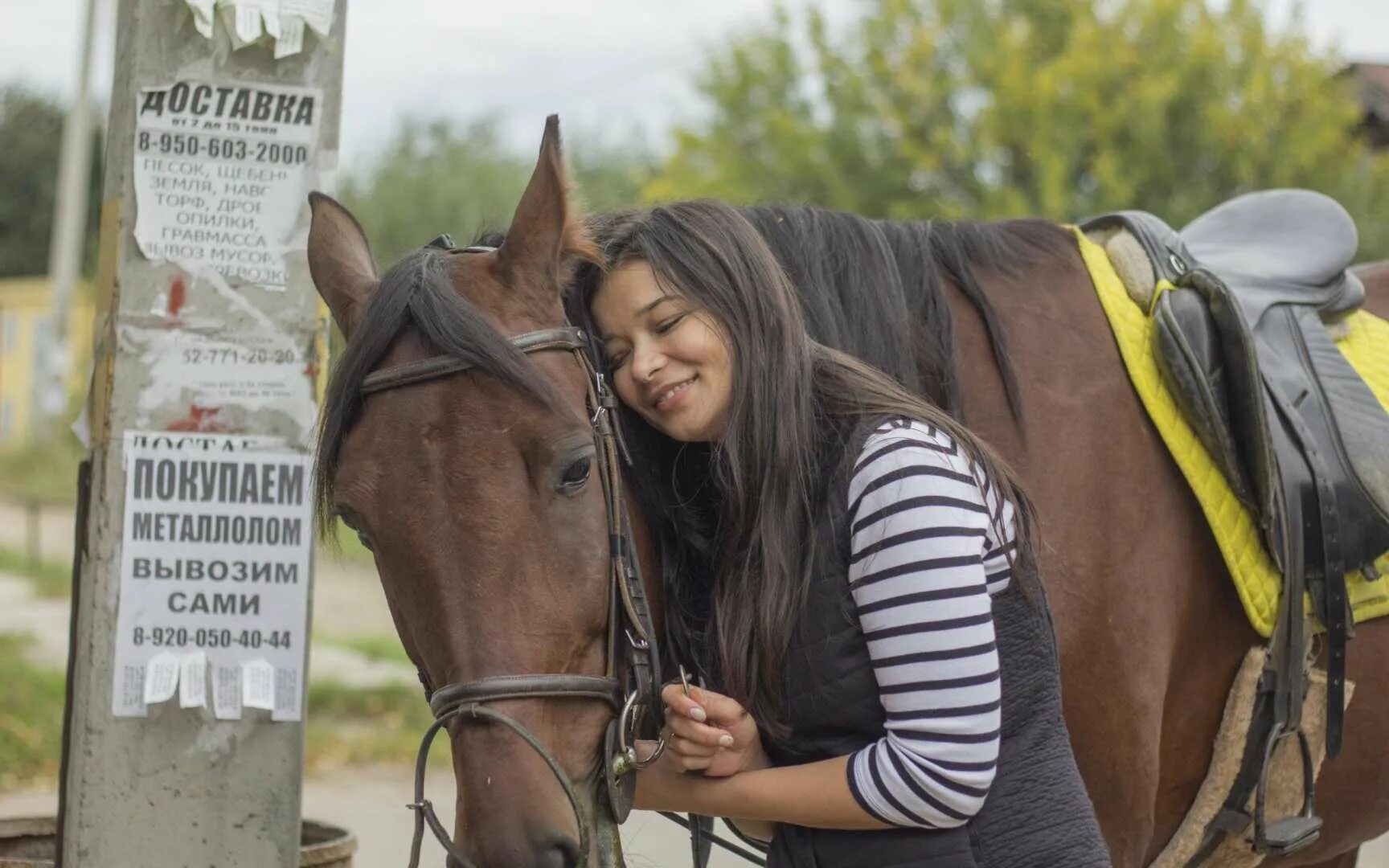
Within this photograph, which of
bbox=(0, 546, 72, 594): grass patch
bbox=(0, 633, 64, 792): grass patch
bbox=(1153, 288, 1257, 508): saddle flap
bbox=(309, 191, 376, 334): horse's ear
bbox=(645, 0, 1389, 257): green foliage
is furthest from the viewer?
bbox=(645, 0, 1389, 257): green foliage

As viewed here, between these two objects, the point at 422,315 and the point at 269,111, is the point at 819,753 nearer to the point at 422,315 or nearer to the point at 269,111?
the point at 422,315

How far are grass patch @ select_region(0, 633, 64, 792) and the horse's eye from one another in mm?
5107

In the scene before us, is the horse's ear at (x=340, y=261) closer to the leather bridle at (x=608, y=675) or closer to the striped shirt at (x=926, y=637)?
the leather bridle at (x=608, y=675)

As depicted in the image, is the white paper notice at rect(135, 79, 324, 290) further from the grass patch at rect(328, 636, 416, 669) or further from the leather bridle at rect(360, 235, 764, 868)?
the grass patch at rect(328, 636, 416, 669)

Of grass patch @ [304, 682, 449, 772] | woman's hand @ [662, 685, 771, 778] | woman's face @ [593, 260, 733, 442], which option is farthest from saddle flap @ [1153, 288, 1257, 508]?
grass patch @ [304, 682, 449, 772]

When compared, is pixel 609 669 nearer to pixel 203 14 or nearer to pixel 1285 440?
pixel 1285 440

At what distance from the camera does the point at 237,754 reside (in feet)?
9.04

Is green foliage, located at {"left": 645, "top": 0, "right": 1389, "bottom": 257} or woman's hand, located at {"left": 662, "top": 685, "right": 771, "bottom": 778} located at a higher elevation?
green foliage, located at {"left": 645, "top": 0, "right": 1389, "bottom": 257}

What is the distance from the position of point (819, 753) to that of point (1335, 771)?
4.45ft

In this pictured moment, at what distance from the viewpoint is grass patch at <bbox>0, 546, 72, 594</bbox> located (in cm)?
1084

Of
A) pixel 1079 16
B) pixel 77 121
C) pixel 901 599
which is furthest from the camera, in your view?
pixel 77 121

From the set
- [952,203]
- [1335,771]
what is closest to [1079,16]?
[952,203]

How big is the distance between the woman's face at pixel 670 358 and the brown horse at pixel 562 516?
0.09 metres

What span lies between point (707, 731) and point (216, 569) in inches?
49.5
